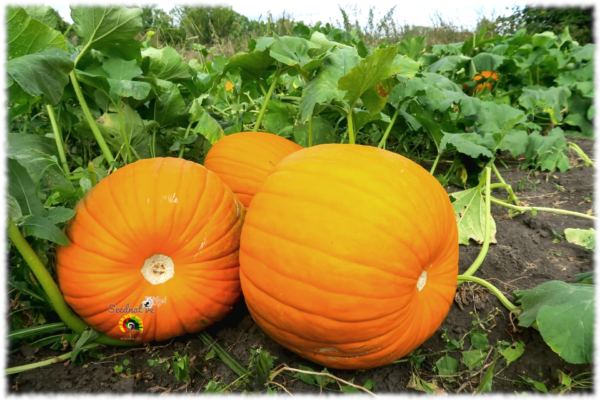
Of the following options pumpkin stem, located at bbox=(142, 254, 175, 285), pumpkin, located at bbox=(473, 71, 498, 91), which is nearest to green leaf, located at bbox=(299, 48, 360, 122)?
pumpkin stem, located at bbox=(142, 254, 175, 285)

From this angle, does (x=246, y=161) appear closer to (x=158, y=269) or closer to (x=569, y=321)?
(x=158, y=269)

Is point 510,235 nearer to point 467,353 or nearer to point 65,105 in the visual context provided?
point 467,353

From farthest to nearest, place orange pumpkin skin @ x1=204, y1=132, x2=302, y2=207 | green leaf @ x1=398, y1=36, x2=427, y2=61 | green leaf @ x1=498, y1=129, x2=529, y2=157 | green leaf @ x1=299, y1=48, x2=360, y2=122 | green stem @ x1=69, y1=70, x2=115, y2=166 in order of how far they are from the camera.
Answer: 1. green leaf @ x1=398, y1=36, x2=427, y2=61
2. green leaf @ x1=498, y1=129, x2=529, y2=157
3. orange pumpkin skin @ x1=204, y1=132, x2=302, y2=207
4. green stem @ x1=69, y1=70, x2=115, y2=166
5. green leaf @ x1=299, y1=48, x2=360, y2=122

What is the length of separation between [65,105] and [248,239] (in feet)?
4.17

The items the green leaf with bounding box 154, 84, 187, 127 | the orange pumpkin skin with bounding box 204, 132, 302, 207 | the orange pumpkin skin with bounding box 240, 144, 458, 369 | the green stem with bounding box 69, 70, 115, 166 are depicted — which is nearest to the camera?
the orange pumpkin skin with bounding box 240, 144, 458, 369

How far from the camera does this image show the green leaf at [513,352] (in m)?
1.47

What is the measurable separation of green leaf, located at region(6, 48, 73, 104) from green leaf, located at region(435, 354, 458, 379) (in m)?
1.61

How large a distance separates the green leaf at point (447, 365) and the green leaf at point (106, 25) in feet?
5.76

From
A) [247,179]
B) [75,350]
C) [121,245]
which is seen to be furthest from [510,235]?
[75,350]

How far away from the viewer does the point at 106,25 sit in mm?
1687

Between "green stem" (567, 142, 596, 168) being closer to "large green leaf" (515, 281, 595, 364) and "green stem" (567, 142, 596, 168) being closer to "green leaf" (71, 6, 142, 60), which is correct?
"large green leaf" (515, 281, 595, 364)

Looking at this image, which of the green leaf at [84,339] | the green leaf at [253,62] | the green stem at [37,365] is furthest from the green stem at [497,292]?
the green stem at [37,365]

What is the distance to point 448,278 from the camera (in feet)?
4.81

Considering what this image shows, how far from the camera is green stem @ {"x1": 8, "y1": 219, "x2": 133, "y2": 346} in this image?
134 cm
